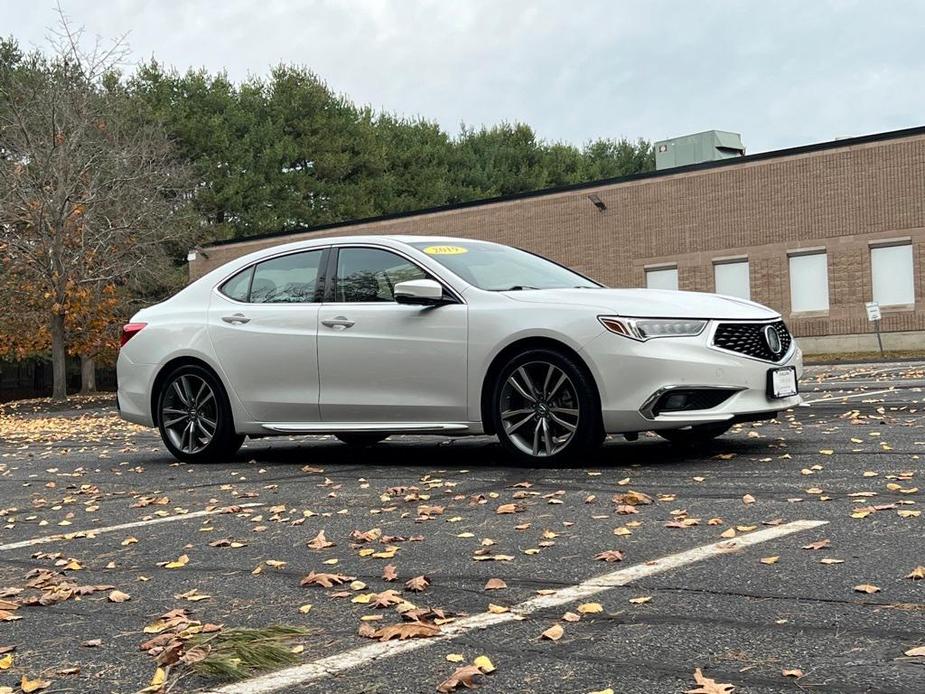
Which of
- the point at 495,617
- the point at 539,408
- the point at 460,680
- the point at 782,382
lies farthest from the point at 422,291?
the point at 460,680

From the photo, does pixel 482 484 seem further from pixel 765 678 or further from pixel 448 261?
pixel 765 678

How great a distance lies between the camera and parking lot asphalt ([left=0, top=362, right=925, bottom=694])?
3.57 m

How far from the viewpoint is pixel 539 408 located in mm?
8117

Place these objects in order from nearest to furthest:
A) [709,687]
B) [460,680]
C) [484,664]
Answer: [709,687] → [460,680] → [484,664]

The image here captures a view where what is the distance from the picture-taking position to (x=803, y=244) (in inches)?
1382

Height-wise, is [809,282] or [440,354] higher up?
[809,282]

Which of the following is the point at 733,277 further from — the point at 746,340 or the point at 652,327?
the point at 652,327

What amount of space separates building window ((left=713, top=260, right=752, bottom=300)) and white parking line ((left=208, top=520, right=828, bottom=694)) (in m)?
31.7

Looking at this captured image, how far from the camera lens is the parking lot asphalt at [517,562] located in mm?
3572

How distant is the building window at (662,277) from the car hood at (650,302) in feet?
97.8

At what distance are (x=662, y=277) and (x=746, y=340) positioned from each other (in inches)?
1210

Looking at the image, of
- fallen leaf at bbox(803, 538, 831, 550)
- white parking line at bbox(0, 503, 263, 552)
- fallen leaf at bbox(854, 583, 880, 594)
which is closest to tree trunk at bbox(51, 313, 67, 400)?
white parking line at bbox(0, 503, 263, 552)

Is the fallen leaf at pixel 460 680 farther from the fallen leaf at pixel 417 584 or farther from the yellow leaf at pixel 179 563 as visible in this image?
the yellow leaf at pixel 179 563

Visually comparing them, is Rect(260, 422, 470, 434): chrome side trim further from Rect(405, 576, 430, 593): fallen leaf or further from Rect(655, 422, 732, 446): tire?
Rect(405, 576, 430, 593): fallen leaf
